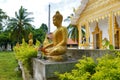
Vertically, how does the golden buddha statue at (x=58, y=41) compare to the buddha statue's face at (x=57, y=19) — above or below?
below

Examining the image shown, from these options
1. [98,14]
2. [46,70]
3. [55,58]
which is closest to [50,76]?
[46,70]

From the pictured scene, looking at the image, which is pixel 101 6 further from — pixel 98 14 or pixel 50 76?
pixel 50 76

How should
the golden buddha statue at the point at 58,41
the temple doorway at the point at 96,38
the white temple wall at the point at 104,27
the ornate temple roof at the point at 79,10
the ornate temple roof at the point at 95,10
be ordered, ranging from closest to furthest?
the golden buddha statue at the point at 58,41, the ornate temple roof at the point at 95,10, the white temple wall at the point at 104,27, the temple doorway at the point at 96,38, the ornate temple roof at the point at 79,10

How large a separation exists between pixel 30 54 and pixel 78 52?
2.44m

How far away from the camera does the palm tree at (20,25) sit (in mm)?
45250

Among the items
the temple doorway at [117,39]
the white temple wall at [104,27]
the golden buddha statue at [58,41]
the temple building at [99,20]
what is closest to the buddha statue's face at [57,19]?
the golden buddha statue at [58,41]

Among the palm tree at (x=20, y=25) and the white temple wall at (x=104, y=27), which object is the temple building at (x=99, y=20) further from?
the palm tree at (x=20, y=25)

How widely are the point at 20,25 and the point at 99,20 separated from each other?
31.6m

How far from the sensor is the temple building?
1227cm

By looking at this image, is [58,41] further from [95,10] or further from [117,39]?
[95,10]

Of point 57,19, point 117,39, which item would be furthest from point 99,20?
point 57,19

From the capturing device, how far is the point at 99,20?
15.7 meters

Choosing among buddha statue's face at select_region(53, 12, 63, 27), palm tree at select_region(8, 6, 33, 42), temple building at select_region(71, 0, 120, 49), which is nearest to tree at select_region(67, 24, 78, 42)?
palm tree at select_region(8, 6, 33, 42)

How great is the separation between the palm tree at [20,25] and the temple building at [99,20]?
29525mm
